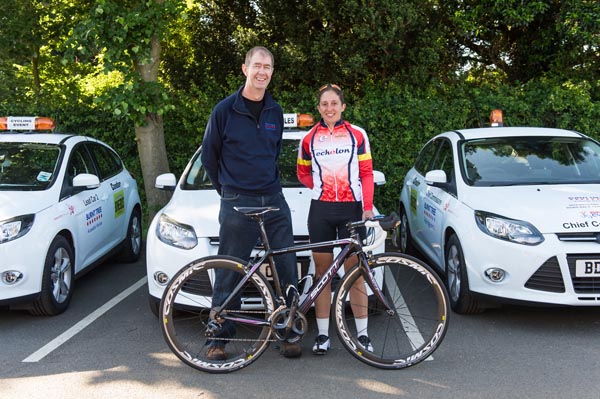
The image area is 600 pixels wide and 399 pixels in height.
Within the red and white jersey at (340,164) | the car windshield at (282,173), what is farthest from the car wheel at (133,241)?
the red and white jersey at (340,164)

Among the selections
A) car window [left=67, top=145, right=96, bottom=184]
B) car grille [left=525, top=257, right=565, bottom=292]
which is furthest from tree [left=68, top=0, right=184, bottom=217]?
car grille [left=525, top=257, right=565, bottom=292]

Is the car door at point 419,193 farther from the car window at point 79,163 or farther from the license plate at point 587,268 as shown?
the car window at point 79,163

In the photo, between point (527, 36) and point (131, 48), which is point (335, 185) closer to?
point (131, 48)

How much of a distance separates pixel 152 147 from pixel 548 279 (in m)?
6.27

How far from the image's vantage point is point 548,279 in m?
4.71

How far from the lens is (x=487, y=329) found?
500cm

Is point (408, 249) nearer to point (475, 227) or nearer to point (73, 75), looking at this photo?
point (475, 227)

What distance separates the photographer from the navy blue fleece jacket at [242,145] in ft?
13.4

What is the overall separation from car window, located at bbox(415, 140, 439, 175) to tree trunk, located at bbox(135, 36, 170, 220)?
3865 millimetres

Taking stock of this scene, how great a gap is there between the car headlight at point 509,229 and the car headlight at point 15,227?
3636 millimetres

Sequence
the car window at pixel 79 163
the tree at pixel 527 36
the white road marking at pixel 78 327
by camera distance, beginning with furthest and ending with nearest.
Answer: the tree at pixel 527 36, the car window at pixel 79 163, the white road marking at pixel 78 327

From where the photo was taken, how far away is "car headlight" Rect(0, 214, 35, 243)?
200 inches

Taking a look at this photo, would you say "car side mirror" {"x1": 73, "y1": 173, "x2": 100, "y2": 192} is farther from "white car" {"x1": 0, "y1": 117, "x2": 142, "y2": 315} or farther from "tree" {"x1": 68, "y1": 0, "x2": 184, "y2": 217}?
"tree" {"x1": 68, "y1": 0, "x2": 184, "y2": 217}

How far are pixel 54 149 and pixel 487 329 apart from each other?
4.41 metres
